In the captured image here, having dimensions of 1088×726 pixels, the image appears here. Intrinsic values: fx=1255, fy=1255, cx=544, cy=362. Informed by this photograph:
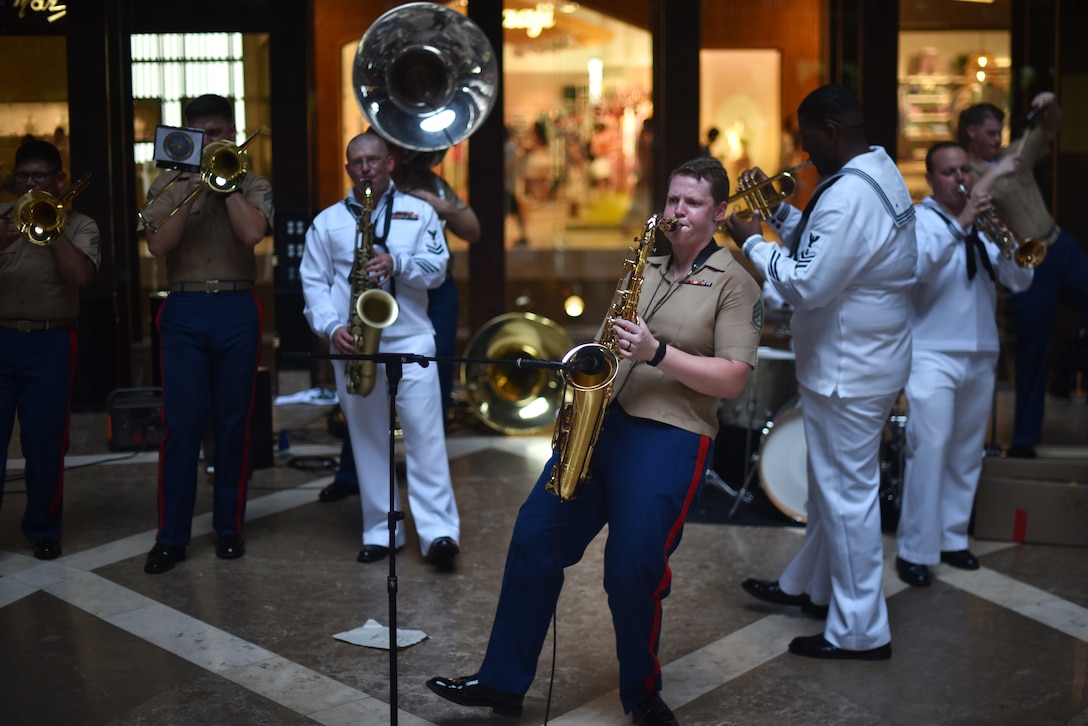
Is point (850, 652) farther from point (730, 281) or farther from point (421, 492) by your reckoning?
point (421, 492)

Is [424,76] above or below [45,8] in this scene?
below

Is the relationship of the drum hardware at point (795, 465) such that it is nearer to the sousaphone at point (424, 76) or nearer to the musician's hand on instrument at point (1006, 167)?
the musician's hand on instrument at point (1006, 167)

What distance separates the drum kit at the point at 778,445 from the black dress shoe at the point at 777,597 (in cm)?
105

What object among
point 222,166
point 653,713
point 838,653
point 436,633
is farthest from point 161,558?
point 838,653

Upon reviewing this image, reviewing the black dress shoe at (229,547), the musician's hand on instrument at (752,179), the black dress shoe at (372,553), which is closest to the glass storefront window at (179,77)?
the black dress shoe at (229,547)

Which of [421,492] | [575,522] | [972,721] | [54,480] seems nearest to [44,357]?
[54,480]

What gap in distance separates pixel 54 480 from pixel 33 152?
1432 mm

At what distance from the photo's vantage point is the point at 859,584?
4.44 metres

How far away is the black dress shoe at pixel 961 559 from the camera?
5504 millimetres

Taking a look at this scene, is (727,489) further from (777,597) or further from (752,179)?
(752,179)

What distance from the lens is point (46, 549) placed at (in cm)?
550

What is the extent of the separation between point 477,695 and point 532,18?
22.8 ft

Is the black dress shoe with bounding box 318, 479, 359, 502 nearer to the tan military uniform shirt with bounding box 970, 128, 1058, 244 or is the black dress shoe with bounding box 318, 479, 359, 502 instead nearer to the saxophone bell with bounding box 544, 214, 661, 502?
the saxophone bell with bounding box 544, 214, 661, 502

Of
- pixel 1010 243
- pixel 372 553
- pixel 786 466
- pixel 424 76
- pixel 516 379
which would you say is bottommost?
pixel 372 553
